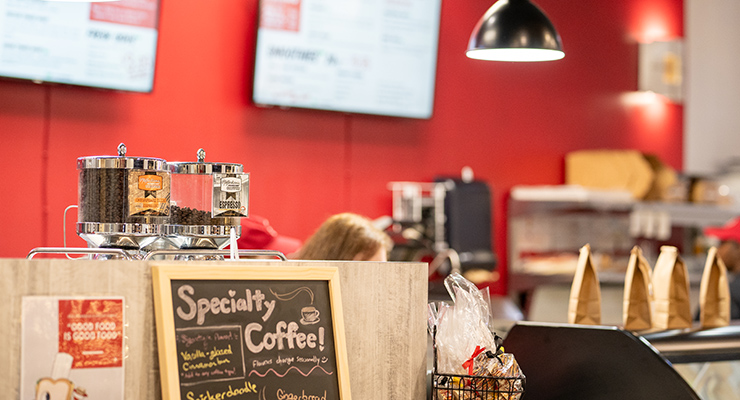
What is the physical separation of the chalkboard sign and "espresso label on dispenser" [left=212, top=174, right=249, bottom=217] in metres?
0.30

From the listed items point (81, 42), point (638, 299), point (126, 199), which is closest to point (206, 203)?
point (126, 199)

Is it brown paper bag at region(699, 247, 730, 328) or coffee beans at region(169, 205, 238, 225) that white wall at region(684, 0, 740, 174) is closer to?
brown paper bag at region(699, 247, 730, 328)

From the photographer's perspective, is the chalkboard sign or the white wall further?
the white wall

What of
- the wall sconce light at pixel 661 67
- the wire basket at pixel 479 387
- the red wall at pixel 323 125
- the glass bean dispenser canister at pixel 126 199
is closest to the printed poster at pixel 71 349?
the glass bean dispenser canister at pixel 126 199

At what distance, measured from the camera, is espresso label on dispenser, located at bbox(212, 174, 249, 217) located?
5.21 feet

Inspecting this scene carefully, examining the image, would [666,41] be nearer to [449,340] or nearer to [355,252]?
[355,252]

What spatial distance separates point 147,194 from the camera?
60.2 inches

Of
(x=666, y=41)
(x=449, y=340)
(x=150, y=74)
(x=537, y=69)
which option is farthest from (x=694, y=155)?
(x=449, y=340)

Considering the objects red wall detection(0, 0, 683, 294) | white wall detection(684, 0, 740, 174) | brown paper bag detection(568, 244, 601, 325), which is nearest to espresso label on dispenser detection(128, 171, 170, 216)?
brown paper bag detection(568, 244, 601, 325)

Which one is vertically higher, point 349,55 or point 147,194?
point 349,55

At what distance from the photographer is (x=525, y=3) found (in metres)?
3.12

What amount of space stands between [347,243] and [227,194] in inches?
55.8

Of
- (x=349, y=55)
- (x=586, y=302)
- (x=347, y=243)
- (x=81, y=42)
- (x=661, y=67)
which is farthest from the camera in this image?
(x=661, y=67)

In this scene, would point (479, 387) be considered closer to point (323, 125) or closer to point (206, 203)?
point (206, 203)
